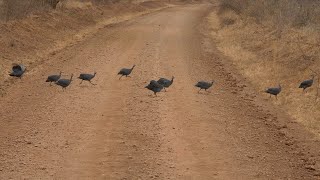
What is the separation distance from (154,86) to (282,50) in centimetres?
799

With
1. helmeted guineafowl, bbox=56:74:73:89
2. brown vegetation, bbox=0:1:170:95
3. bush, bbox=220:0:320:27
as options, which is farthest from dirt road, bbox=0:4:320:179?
bush, bbox=220:0:320:27

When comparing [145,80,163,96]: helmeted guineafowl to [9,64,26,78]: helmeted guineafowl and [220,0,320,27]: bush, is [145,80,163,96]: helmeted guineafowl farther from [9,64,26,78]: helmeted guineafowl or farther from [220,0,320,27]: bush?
[220,0,320,27]: bush

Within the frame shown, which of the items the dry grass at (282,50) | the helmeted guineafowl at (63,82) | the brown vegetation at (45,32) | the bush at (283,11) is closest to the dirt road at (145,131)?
the helmeted guineafowl at (63,82)

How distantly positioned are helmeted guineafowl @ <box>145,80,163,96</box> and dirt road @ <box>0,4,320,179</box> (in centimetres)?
27

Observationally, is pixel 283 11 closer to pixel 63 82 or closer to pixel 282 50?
pixel 282 50

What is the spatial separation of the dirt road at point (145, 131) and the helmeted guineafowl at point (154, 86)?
0.90ft

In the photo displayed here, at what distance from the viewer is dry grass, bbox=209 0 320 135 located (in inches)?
527

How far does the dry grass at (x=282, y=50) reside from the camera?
1338 cm

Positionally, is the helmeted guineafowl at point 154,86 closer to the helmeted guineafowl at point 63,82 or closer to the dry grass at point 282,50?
the helmeted guineafowl at point 63,82

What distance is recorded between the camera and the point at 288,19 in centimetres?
2445

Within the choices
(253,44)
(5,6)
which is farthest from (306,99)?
(5,6)

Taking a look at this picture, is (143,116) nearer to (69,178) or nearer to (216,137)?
(216,137)

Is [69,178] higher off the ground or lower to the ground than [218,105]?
higher

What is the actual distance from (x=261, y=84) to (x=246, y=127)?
4768mm
